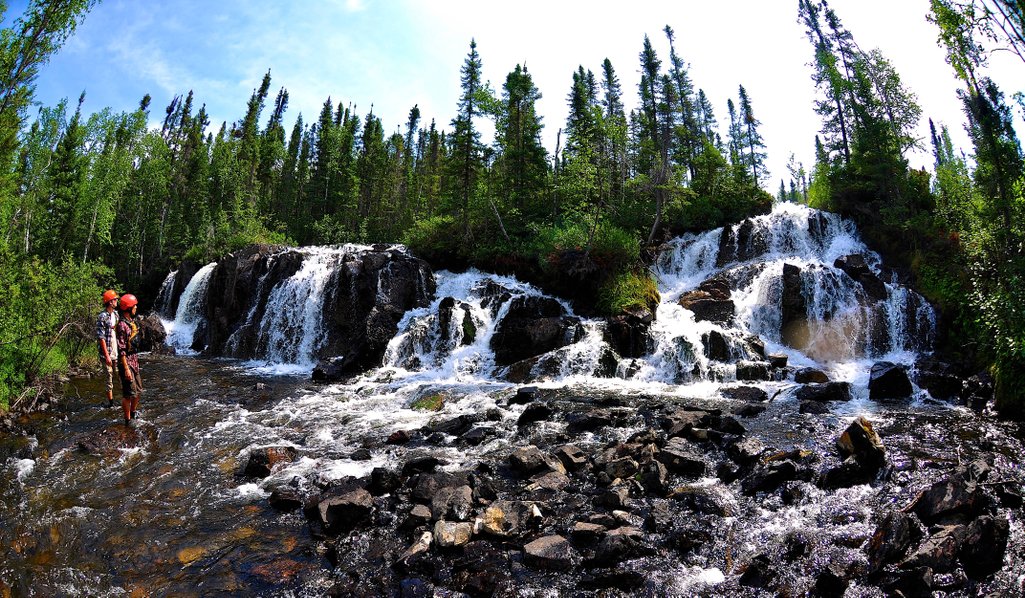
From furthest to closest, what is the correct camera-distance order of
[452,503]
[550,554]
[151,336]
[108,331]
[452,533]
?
[151,336] → [108,331] → [452,503] → [452,533] → [550,554]

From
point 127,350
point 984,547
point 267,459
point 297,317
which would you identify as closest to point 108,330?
point 127,350

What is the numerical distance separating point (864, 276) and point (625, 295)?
1120 centimetres

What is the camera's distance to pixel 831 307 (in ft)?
69.4

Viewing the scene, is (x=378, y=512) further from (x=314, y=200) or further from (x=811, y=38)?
(x=314, y=200)

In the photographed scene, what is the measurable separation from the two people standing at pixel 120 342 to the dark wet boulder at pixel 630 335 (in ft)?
53.1

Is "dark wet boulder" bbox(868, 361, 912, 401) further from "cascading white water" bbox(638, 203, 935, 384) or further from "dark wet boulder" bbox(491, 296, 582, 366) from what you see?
"dark wet boulder" bbox(491, 296, 582, 366)

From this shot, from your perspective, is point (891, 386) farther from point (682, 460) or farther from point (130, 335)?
point (130, 335)

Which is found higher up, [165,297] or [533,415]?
[165,297]

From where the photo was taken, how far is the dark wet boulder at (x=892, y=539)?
17.4 feet

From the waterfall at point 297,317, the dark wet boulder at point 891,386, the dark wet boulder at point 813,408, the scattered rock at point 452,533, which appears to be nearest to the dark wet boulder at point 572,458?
the scattered rock at point 452,533

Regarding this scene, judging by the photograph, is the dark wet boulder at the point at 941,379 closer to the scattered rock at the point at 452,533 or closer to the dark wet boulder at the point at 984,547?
the dark wet boulder at the point at 984,547

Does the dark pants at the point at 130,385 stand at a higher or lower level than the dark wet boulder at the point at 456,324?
lower

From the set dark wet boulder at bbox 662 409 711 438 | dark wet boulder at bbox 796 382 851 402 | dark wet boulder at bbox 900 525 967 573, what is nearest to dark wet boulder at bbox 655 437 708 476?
dark wet boulder at bbox 662 409 711 438

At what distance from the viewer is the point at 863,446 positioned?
8.37 m
